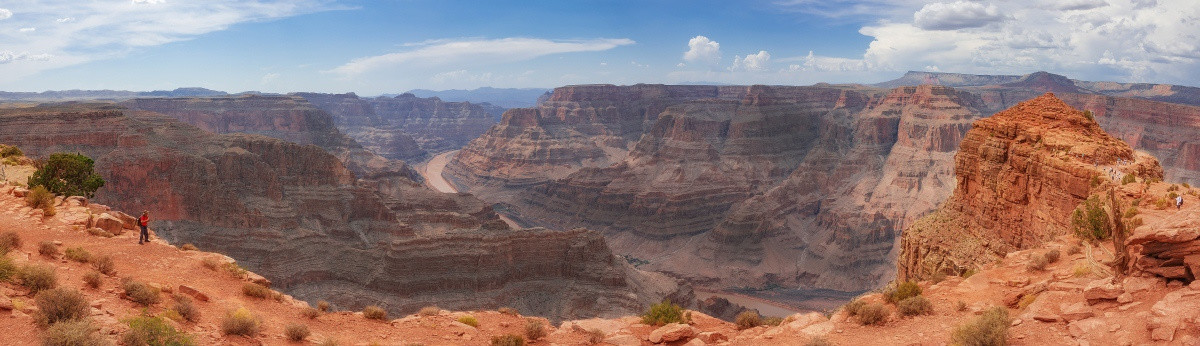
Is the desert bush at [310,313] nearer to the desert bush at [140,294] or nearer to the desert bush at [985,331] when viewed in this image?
the desert bush at [140,294]

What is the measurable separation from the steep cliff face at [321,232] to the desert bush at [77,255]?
114 ft

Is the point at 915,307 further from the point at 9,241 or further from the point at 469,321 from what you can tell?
the point at 9,241

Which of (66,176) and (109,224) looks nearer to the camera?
(109,224)

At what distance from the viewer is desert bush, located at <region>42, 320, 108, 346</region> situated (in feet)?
33.6

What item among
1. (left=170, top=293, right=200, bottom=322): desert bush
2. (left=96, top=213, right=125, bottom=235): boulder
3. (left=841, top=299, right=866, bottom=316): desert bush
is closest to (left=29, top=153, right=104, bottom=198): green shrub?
(left=96, top=213, right=125, bottom=235): boulder

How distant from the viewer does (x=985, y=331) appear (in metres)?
11.8

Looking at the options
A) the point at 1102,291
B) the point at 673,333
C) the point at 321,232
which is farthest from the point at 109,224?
the point at 321,232

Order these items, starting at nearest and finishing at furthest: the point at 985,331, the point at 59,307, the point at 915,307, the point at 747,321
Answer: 1. the point at 59,307
2. the point at 985,331
3. the point at 915,307
4. the point at 747,321

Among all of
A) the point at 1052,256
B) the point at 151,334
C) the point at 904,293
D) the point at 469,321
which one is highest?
the point at 151,334

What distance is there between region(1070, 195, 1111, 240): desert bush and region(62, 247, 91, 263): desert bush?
2560 centimetres

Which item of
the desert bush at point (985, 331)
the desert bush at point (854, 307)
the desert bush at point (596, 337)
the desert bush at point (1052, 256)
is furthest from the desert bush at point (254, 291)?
the desert bush at point (1052, 256)

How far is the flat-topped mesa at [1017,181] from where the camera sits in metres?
21.4

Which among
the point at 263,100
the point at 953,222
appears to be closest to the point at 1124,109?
the point at 953,222

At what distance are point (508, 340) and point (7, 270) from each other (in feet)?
33.2
